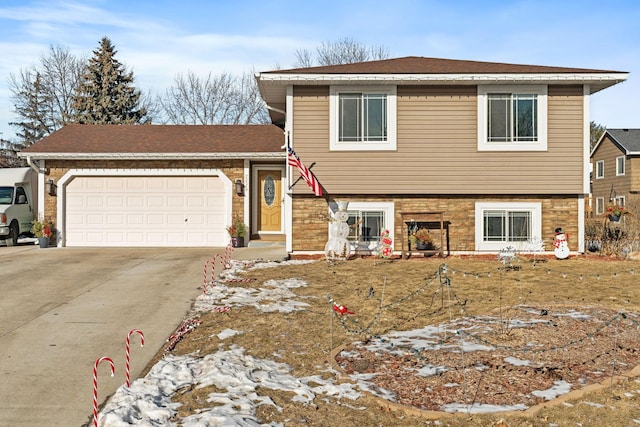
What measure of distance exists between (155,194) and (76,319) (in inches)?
393

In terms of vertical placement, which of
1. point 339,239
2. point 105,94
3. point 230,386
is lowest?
point 230,386

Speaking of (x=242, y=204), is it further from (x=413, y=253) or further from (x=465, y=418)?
(x=465, y=418)

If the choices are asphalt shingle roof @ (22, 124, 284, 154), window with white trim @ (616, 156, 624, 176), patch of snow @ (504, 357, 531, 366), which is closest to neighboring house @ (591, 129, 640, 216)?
window with white trim @ (616, 156, 624, 176)

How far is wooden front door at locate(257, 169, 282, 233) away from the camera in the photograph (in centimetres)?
1825

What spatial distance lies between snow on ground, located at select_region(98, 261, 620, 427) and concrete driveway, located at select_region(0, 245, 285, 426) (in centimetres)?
39

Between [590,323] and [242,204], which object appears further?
[242,204]

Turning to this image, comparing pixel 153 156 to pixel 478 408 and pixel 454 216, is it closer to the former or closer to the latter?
pixel 454 216

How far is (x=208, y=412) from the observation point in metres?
4.81

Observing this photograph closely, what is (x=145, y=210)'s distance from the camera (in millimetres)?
18000

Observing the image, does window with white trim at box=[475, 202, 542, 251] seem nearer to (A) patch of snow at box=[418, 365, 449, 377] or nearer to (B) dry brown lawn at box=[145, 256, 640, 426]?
(B) dry brown lawn at box=[145, 256, 640, 426]

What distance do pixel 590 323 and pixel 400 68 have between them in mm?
9014

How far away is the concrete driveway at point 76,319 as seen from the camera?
18.0 ft

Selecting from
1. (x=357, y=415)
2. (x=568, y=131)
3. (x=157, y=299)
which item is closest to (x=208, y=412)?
(x=357, y=415)

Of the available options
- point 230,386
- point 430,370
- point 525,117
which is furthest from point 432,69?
point 230,386
